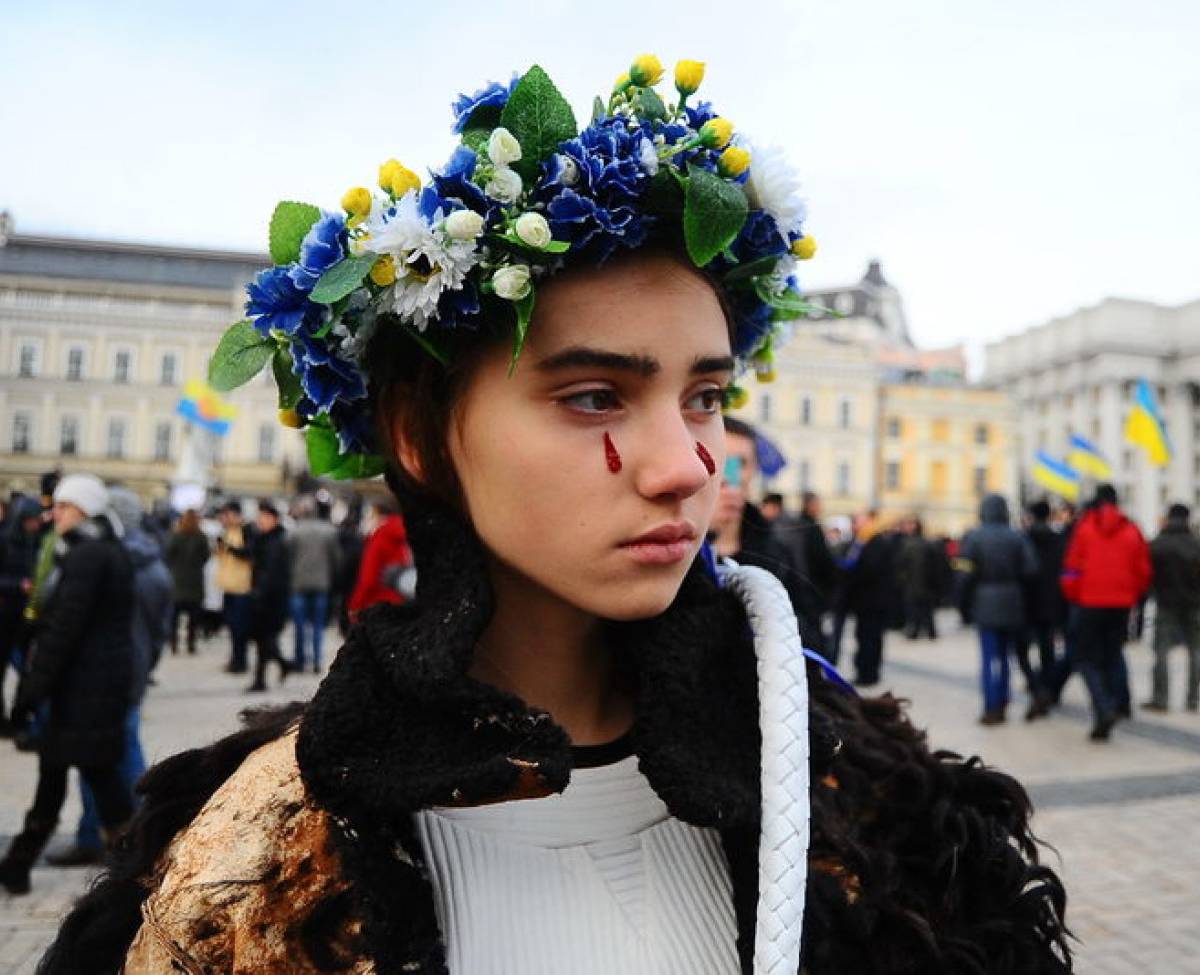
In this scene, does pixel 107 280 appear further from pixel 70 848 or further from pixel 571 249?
pixel 571 249

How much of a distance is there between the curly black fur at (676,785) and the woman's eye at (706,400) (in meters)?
0.24

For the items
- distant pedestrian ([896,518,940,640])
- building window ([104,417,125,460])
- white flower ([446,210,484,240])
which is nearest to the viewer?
white flower ([446,210,484,240])

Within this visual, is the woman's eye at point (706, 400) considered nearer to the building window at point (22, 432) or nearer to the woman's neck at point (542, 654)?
the woman's neck at point (542, 654)

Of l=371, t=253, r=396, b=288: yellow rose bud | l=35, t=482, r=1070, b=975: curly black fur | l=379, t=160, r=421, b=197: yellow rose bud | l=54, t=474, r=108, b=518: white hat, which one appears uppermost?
l=379, t=160, r=421, b=197: yellow rose bud

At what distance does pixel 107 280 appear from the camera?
53.8 meters

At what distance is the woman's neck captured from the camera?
4.27ft

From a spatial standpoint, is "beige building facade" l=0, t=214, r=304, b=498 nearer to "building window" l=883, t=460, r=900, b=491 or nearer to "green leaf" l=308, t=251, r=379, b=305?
"building window" l=883, t=460, r=900, b=491

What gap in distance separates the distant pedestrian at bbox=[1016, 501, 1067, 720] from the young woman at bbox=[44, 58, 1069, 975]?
7863 millimetres

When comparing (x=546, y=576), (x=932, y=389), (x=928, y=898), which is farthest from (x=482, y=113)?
(x=932, y=389)

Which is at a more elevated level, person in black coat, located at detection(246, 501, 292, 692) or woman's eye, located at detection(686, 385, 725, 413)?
woman's eye, located at detection(686, 385, 725, 413)

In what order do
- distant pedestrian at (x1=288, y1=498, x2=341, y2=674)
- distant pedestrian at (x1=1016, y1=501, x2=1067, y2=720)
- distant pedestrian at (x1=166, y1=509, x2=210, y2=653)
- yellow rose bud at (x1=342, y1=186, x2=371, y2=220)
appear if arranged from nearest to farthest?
yellow rose bud at (x1=342, y1=186, x2=371, y2=220)
distant pedestrian at (x1=1016, y1=501, x2=1067, y2=720)
distant pedestrian at (x1=288, y1=498, x2=341, y2=674)
distant pedestrian at (x1=166, y1=509, x2=210, y2=653)

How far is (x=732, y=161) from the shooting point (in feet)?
4.02

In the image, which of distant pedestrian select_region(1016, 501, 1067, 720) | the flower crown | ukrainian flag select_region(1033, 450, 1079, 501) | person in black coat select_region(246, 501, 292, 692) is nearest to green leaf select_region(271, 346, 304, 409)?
the flower crown

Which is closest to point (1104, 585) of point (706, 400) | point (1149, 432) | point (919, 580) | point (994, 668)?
point (994, 668)
